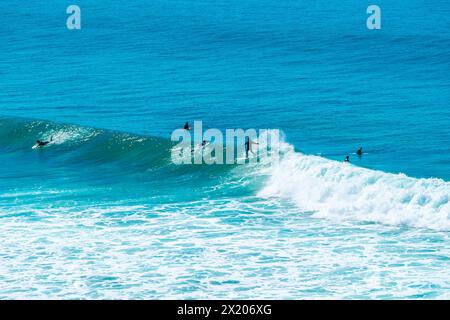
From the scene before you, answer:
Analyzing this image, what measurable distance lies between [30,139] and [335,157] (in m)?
21.8

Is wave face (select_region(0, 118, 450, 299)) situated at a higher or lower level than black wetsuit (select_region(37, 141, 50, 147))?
lower

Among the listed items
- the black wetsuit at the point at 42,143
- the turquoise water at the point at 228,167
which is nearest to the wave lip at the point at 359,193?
the turquoise water at the point at 228,167

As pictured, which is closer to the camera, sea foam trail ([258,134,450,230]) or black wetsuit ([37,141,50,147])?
sea foam trail ([258,134,450,230])

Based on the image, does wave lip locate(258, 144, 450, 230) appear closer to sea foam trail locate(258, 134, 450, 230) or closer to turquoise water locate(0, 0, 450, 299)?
sea foam trail locate(258, 134, 450, 230)

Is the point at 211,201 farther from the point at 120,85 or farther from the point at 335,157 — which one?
the point at 120,85

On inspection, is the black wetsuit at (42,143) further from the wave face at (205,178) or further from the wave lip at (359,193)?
the wave lip at (359,193)

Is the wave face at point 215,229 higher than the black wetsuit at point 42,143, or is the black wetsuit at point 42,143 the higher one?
the black wetsuit at point 42,143

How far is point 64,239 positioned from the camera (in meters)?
51.5

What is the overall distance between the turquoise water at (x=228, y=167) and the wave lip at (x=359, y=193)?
0.35 feet

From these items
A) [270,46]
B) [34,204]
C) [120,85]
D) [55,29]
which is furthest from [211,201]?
[55,29]

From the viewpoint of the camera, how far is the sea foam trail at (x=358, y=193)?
53375 millimetres

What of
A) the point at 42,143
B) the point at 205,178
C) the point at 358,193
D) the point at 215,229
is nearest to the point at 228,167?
the point at 205,178

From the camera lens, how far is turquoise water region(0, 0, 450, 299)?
4669 centimetres

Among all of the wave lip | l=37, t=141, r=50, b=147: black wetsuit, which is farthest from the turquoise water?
l=37, t=141, r=50, b=147: black wetsuit
